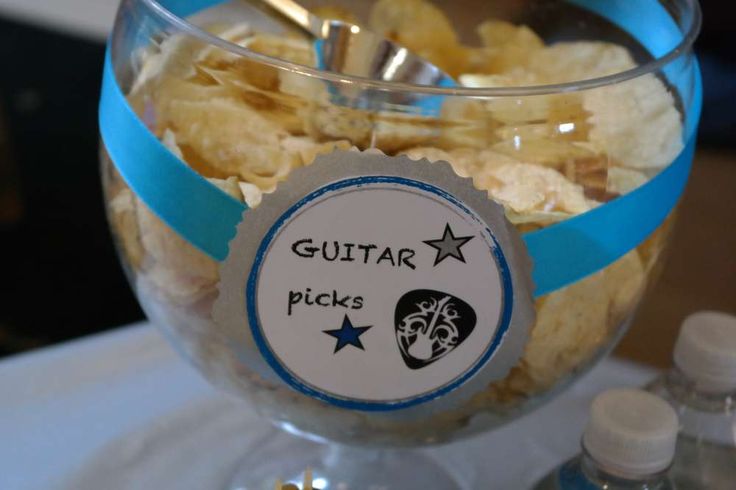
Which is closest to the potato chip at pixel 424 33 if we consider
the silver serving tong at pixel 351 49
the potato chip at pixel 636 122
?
the silver serving tong at pixel 351 49

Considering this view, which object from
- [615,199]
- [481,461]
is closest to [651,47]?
[615,199]

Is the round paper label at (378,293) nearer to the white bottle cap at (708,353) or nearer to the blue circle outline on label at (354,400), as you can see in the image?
the blue circle outline on label at (354,400)

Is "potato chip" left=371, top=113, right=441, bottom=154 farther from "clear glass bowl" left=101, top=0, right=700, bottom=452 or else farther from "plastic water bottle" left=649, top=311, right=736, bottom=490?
"plastic water bottle" left=649, top=311, right=736, bottom=490

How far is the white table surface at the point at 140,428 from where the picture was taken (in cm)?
51

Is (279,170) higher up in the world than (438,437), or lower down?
higher up

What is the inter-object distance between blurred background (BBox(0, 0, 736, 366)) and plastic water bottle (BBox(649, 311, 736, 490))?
1.88 ft

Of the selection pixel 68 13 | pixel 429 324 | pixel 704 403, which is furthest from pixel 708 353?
pixel 68 13

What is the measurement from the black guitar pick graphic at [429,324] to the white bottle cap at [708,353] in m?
0.13

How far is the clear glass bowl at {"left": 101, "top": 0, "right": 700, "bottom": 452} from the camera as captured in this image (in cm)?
37

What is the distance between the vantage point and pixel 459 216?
0.36 meters

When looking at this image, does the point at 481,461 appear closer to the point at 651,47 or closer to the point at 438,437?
the point at 438,437

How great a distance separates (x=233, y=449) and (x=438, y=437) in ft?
0.49

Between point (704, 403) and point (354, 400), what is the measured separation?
19 centimetres

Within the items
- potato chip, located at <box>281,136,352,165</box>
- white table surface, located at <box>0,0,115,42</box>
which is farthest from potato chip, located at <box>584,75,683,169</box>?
white table surface, located at <box>0,0,115,42</box>
